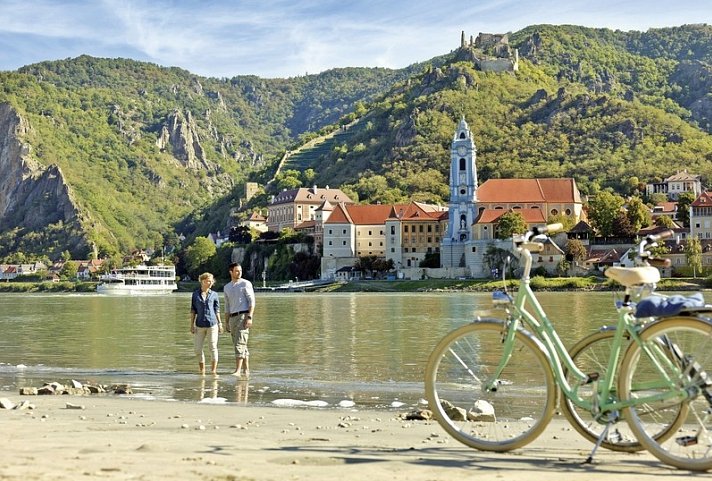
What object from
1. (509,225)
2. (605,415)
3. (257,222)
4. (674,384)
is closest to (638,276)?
(674,384)

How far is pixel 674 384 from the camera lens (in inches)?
281

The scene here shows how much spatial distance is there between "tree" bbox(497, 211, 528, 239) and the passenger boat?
1801 inches

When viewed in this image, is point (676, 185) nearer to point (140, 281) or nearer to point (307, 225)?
point (307, 225)

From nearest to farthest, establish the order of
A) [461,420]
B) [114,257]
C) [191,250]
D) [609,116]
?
1. [461,420]
2. [191,250]
3. [609,116]
4. [114,257]

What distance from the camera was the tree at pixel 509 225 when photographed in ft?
357

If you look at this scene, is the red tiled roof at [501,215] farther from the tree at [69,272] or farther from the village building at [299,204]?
the tree at [69,272]

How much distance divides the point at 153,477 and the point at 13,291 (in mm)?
152259

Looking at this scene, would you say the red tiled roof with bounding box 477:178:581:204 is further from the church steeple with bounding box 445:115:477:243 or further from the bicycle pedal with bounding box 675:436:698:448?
the bicycle pedal with bounding box 675:436:698:448

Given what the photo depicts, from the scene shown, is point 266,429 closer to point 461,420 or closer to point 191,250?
point 461,420

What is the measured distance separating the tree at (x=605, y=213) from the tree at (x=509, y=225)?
7.98 meters

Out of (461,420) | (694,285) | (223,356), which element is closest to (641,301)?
(461,420)

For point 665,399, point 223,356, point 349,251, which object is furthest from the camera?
point 349,251

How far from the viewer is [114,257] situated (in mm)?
190625

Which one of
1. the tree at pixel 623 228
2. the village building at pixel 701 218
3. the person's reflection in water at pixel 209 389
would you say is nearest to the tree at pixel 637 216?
the tree at pixel 623 228
